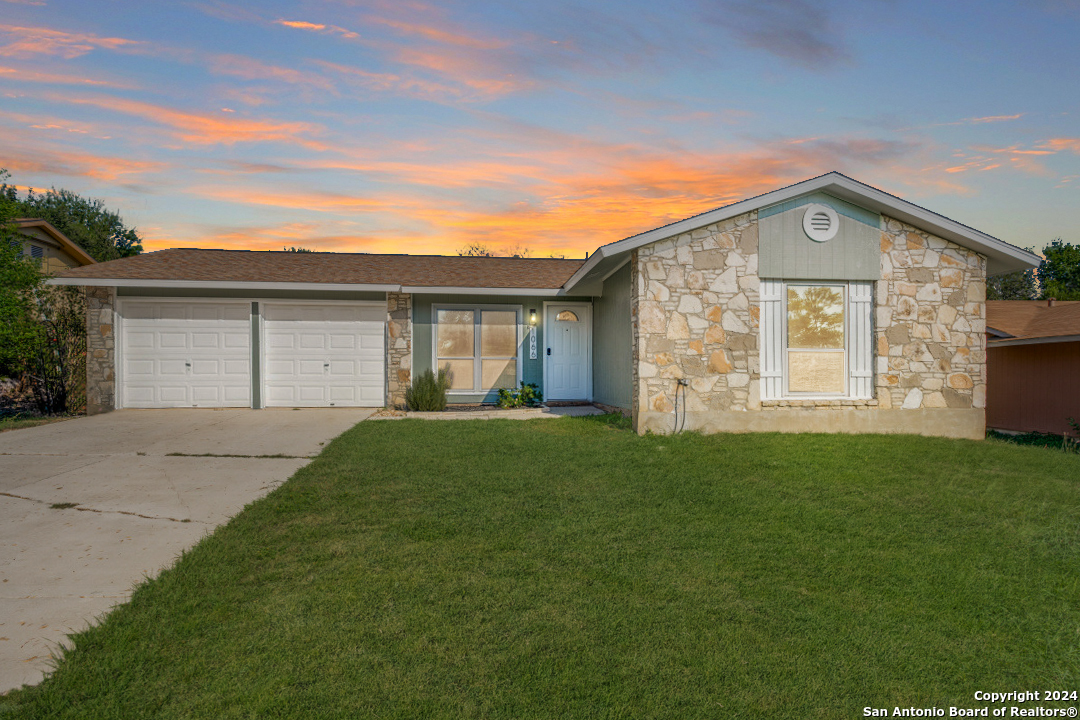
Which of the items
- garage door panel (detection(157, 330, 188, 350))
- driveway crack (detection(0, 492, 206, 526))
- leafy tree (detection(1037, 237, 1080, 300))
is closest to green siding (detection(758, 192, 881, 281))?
driveway crack (detection(0, 492, 206, 526))

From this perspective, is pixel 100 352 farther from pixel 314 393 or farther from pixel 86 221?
pixel 86 221

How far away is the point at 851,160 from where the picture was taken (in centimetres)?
1341

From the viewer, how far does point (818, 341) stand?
9.66 metres

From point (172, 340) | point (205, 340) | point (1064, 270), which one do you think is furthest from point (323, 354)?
point (1064, 270)

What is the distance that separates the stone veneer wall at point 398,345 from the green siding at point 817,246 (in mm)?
7309

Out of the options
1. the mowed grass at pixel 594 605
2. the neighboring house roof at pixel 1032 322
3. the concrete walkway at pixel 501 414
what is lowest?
the mowed grass at pixel 594 605

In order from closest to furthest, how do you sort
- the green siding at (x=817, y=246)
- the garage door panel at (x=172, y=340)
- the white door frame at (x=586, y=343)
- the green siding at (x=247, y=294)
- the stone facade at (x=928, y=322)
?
the green siding at (x=817, y=246), the stone facade at (x=928, y=322), the green siding at (x=247, y=294), the garage door panel at (x=172, y=340), the white door frame at (x=586, y=343)

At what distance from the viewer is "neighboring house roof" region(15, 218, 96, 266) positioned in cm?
1869

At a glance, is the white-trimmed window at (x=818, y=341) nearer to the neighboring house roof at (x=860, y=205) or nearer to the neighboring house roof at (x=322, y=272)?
the neighboring house roof at (x=860, y=205)

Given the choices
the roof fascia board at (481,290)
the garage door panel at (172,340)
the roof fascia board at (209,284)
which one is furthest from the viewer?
the roof fascia board at (481,290)

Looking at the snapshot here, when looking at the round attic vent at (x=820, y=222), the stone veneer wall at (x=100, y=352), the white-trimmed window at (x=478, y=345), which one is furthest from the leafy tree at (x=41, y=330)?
the round attic vent at (x=820, y=222)

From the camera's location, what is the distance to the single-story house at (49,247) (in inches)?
760

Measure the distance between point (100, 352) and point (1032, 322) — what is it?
23492 mm

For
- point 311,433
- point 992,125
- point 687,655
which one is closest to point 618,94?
point 992,125
